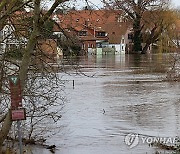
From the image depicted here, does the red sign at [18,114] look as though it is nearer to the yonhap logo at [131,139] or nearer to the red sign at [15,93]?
the red sign at [15,93]

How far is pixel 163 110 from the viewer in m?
22.6

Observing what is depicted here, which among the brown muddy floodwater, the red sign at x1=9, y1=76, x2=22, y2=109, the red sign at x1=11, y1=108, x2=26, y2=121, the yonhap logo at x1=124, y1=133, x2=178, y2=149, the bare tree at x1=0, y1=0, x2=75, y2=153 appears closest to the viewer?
the red sign at x1=11, y1=108, x2=26, y2=121

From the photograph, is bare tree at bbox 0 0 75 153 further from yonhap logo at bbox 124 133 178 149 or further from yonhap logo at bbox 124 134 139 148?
yonhap logo at bbox 124 134 139 148

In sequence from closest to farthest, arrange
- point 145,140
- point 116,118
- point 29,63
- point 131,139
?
point 29,63
point 145,140
point 131,139
point 116,118

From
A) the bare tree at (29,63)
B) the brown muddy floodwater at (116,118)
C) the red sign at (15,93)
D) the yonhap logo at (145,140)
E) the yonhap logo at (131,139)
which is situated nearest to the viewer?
the red sign at (15,93)

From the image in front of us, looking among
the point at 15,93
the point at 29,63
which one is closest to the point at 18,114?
the point at 15,93

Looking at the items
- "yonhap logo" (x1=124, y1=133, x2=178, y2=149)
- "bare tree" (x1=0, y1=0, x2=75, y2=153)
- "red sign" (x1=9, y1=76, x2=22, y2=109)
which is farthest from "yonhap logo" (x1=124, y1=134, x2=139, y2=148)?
"red sign" (x1=9, y1=76, x2=22, y2=109)

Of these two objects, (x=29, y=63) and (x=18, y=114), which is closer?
(x=18, y=114)

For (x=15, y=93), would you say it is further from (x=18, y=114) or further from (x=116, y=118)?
(x=116, y=118)

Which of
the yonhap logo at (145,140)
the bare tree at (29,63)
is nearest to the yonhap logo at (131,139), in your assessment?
the yonhap logo at (145,140)

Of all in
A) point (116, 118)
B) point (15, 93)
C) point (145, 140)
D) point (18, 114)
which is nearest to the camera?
point (18, 114)

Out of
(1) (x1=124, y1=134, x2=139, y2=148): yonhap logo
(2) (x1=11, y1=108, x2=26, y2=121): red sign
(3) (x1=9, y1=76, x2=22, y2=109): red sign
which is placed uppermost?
(3) (x1=9, y1=76, x2=22, y2=109): red sign

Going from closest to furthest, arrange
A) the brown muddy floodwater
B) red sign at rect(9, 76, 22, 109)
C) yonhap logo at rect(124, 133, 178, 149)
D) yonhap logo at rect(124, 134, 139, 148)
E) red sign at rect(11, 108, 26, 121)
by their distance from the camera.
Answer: red sign at rect(11, 108, 26, 121)
red sign at rect(9, 76, 22, 109)
yonhap logo at rect(124, 133, 178, 149)
the brown muddy floodwater
yonhap logo at rect(124, 134, 139, 148)

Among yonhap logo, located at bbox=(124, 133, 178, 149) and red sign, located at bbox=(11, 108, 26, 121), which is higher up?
red sign, located at bbox=(11, 108, 26, 121)
